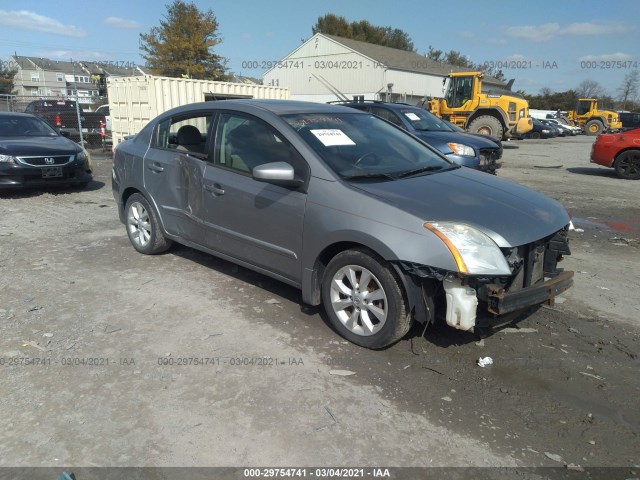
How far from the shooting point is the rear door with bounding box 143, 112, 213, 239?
4.71 m

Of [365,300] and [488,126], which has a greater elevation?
[488,126]

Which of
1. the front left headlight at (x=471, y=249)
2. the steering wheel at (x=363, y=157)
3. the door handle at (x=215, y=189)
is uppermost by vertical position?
the steering wheel at (x=363, y=157)

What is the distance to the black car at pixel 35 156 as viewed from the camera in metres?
8.55

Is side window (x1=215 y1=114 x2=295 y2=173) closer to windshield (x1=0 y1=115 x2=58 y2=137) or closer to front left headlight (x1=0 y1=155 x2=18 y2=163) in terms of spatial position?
front left headlight (x1=0 y1=155 x2=18 y2=163)

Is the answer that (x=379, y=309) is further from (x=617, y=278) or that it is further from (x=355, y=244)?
(x=617, y=278)

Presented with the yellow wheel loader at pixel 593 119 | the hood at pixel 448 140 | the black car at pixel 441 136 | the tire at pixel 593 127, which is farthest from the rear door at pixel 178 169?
the tire at pixel 593 127

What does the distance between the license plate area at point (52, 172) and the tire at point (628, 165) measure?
1330cm

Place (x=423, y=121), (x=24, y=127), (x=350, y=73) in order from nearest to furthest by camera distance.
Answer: (x=24, y=127)
(x=423, y=121)
(x=350, y=73)

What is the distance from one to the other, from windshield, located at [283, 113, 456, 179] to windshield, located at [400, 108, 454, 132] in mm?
5496

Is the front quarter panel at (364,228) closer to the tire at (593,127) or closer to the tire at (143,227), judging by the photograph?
the tire at (143,227)

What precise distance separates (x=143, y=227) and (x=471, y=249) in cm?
390

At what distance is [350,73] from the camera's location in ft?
140

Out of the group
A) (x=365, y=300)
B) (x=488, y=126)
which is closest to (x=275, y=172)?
(x=365, y=300)

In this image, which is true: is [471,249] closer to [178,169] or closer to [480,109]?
[178,169]
